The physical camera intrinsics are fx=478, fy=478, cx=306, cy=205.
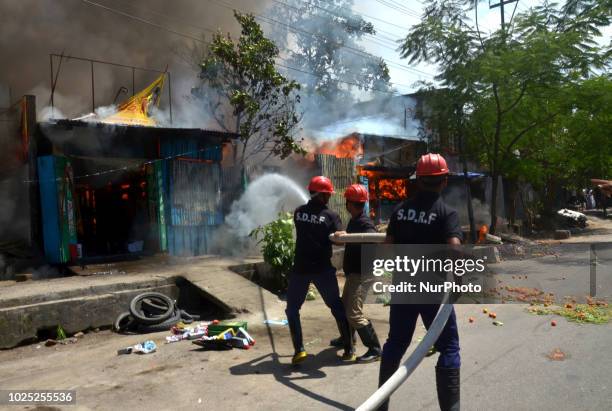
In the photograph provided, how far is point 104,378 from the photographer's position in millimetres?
4504

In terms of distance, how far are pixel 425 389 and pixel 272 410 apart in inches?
49.6

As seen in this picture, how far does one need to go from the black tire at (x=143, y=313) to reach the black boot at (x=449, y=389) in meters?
4.39

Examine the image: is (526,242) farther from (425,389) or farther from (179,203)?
(425,389)

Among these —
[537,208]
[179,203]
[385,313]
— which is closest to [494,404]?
[385,313]

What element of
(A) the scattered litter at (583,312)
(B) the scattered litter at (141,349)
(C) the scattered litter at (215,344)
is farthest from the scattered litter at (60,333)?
(A) the scattered litter at (583,312)

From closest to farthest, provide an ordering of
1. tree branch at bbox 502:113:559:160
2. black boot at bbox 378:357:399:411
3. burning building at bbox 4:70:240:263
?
black boot at bbox 378:357:399:411 → burning building at bbox 4:70:240:263 → tree branch at bbox 502:113:559:160

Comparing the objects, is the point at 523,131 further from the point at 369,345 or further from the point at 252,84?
the point at 369,345

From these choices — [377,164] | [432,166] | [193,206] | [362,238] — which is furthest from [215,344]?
[377,164]

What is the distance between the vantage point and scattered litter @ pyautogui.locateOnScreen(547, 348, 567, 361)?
14.6 feet

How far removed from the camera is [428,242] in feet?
10.7

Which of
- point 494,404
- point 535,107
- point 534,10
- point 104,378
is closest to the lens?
point 494,404

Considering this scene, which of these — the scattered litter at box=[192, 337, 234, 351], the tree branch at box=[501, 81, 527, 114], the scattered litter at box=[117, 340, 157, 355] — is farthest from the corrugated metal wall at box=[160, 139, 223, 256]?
the tree branch at box=[501, 81, 527, 114]

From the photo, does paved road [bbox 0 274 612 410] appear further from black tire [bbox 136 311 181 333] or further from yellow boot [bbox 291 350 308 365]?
black tire [bbox 136 311 181 333]

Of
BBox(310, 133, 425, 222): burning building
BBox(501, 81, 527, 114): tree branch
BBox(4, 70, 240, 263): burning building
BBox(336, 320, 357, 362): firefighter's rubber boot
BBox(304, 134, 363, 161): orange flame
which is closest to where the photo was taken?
BBox(336, 320, 357, 362): firefighter's rubber boot
